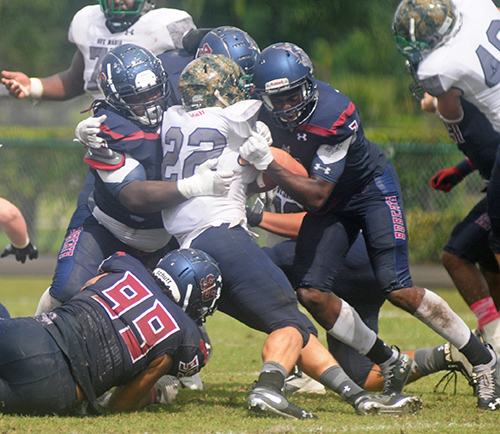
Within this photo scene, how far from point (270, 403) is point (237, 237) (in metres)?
0.82

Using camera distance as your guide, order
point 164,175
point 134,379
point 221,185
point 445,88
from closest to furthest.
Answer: point 134,379, point 221,185, point 164,175, point 445,88

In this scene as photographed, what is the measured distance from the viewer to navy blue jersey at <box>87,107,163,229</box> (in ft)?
12.6

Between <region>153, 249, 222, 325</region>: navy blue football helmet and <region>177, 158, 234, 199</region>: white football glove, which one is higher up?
<region>177, 158, 234, 199</region>: white football glove

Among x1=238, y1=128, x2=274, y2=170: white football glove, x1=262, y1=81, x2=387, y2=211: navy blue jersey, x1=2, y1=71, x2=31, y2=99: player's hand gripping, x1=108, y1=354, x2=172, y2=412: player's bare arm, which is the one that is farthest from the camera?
x1=2, y1=71, x2=31, y2=99: player's hand gripping

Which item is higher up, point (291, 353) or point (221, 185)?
point (221, 185)

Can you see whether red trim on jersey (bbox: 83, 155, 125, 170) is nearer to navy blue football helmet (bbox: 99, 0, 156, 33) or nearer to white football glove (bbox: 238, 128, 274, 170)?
white football glove (bbox: 238, 128, 274, 170)

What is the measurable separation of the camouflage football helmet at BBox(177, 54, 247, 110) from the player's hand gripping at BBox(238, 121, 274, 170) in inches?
11.4

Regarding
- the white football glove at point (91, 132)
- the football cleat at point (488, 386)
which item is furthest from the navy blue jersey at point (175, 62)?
the football cleat at point (488, 386)

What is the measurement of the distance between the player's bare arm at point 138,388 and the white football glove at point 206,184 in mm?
809

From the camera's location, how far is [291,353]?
3.39 meters

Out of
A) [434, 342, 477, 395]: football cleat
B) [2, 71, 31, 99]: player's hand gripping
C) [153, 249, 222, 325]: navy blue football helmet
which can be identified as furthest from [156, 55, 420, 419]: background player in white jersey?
[2, 71, 31, 99]: player's hand gripping

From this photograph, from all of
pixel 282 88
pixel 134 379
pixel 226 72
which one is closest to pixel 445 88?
pixel 282 88

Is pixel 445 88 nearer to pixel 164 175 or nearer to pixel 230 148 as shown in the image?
pixel 230 148

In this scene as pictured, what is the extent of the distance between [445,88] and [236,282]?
5.36ft
